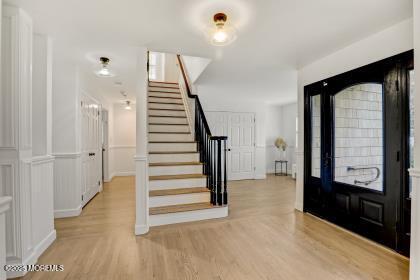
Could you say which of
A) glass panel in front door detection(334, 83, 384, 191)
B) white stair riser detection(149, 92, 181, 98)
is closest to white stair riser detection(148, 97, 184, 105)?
white stair riser detection(149, 92, 181, 98)

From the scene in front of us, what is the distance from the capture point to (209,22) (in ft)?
7.20

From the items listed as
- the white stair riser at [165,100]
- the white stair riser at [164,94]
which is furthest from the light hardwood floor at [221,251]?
the white stair riser at [164,94]

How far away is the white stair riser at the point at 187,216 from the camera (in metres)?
2.95

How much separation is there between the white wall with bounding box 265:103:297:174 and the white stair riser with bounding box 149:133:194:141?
11.5ft

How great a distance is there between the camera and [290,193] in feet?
15.5

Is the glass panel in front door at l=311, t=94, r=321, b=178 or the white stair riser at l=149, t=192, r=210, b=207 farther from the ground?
the glass panel in front door at l=311, t=94, r=321, b=178

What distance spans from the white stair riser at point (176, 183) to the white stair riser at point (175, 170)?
235mm

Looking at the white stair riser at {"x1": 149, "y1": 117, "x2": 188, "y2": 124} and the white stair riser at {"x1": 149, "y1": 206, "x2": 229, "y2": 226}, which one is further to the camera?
the white stair riser at {"x1": 149, "y1": 117, "x2": 188, "y2": 124}

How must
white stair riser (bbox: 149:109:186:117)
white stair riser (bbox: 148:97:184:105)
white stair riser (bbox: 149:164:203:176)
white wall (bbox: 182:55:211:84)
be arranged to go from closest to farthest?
white stair riser (bbox: 149:164:203:176)
white wall (bbox: 182:55:211:84)
white stair riser (bbox: 149:109:186:117)
white stair riser (bbox: 148:97:184:105)

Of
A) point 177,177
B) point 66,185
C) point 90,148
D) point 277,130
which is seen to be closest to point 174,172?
point 177,177

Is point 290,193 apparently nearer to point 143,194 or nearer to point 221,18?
point 143,194

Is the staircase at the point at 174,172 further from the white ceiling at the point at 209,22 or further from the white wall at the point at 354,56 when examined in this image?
the white wall at the point at 354,56

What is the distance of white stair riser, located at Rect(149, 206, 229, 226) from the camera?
9.68 feet

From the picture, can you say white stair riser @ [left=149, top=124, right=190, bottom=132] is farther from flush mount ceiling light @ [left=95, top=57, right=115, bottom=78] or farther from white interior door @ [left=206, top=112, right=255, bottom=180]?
flush mount ceiling light @ [left=95, top=57, right=115, bottom=78]
